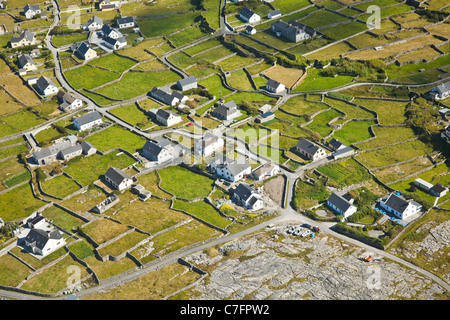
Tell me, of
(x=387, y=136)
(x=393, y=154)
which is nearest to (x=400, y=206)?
(x=393, y=154)

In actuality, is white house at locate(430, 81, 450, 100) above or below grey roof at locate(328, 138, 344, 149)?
above

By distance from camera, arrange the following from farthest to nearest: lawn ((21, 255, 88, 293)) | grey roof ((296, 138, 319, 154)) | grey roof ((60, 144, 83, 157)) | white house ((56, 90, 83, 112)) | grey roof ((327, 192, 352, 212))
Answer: white house ((56, 90, 83, 112)), grey roof ((60, 144, 83, 157)), grey roof ((296, 138, 319, 154)), grey roof ((327, 192, 352, 212)), lawn ((21, 255, 88, 293))

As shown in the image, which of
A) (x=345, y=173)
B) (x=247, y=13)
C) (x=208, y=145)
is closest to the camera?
(x=345, y=173)

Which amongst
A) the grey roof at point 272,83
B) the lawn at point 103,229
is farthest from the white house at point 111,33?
the lawn at point 103,229

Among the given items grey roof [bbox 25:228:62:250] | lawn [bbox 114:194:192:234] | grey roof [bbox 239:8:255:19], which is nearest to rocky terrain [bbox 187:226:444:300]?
lawn [bbox 114:194:192:234]

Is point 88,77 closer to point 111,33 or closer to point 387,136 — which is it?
point 111,33

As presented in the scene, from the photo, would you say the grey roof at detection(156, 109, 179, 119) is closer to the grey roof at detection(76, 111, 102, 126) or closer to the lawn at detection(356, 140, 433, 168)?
the grey roof at detection(76, 111, 102, 126)

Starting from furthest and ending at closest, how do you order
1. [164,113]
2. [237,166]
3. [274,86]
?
[274,86]
[164,113]
[237,166]
